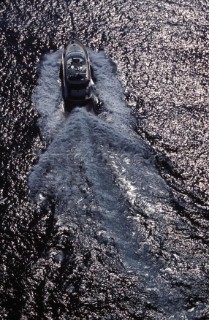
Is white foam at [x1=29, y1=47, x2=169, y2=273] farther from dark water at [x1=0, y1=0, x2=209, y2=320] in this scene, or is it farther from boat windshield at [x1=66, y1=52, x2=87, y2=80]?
boat windshield at [x1=66, y1=52, x2=87, y2=80]

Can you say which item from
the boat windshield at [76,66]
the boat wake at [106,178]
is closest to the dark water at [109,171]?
the boat wake at [106,178]

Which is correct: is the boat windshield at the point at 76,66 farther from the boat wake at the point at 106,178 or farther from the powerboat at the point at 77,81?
the boat wake at the point at 106,178

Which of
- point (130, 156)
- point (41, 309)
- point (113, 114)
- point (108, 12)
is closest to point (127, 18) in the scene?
point (108, 12)

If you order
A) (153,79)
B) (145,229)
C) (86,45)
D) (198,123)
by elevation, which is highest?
(86,45)

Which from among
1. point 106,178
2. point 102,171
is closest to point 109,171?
point 102,171

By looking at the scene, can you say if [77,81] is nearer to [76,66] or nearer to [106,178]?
[76,66]

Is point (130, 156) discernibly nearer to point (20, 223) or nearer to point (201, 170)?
point (201, 170)

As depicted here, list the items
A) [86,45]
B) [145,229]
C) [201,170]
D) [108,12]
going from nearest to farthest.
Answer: [145,229] < [201,170] < [86,45] < [108,12]

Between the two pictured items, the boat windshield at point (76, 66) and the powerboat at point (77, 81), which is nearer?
the powerboat at point (77, 81)
